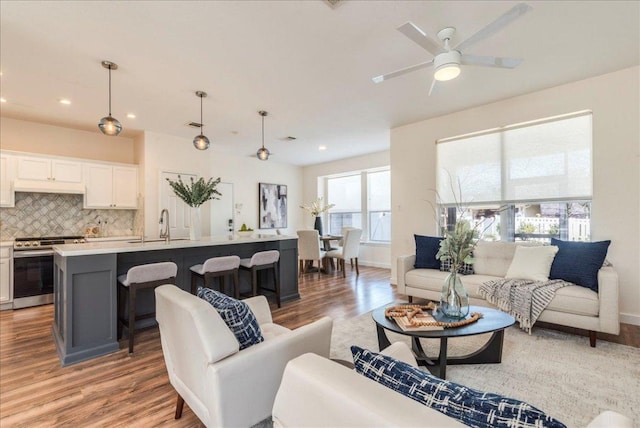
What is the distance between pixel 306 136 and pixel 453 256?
13.4 feet

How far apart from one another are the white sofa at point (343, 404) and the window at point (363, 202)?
6.52 m

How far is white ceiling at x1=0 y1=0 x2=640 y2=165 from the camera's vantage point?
91.8 inches

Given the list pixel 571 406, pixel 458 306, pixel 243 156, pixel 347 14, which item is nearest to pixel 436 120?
pixel 347 14

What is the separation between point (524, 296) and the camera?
119 inches

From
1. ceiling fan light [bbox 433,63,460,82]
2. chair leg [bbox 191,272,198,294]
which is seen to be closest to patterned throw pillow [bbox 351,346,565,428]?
ceiling fan light [bbox 433,63,460,82]

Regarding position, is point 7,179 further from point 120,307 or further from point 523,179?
point 523,179

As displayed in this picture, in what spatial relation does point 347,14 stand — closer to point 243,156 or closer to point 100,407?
point 100,407

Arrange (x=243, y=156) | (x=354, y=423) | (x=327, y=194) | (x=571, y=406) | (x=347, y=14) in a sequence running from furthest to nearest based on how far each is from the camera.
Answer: (x=327, y=194), (x=243, y=156), (x=347, y=14), (x=571, y=406), (x=354, y=423)

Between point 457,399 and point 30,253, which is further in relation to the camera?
point 30,253

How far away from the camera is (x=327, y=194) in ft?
27.7

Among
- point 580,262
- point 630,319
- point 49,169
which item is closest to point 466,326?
point 580,262

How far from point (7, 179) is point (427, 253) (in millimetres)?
6196

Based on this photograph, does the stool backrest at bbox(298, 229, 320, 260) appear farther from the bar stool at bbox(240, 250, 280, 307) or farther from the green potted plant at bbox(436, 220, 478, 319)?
the green potted plant at bbox(436, 220, 478, 319)

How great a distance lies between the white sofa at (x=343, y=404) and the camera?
0.65m
